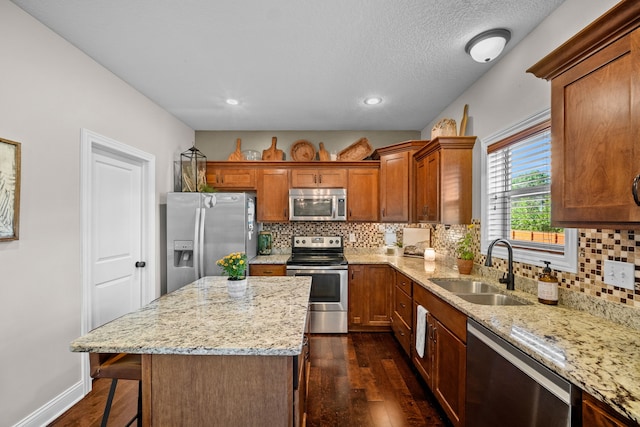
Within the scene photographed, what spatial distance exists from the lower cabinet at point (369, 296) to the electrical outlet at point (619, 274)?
2179 millimetres

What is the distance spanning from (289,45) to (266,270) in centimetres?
244

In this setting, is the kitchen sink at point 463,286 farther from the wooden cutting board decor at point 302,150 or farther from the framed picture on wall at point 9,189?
the framed picture on wall at point 9,189

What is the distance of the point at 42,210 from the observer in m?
1.95

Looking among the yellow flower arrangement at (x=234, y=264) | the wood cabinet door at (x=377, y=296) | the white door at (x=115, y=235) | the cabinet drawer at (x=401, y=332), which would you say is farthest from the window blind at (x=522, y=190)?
the white door at (x=115, y=235)

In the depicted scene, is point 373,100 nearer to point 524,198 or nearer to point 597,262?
point 524,198

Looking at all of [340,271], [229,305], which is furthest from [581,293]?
[340,271]

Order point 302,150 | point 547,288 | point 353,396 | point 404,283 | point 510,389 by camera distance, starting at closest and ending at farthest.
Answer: point 510,389
point 547,288
point 353,396
point 404,283
point 302,150

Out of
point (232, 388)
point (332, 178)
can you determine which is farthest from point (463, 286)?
point (332, 178)

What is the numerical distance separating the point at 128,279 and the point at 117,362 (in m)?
1.80

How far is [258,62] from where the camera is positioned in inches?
93.3

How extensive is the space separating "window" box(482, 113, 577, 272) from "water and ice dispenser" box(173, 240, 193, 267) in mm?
3037

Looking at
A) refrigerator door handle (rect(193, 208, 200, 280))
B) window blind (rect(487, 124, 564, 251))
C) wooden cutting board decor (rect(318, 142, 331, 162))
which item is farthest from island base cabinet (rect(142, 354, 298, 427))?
wooden cutting board decor (rect(318, 142, 331, 162))

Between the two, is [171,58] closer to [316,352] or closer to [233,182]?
[233,182]

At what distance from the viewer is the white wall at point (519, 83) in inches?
65.3
